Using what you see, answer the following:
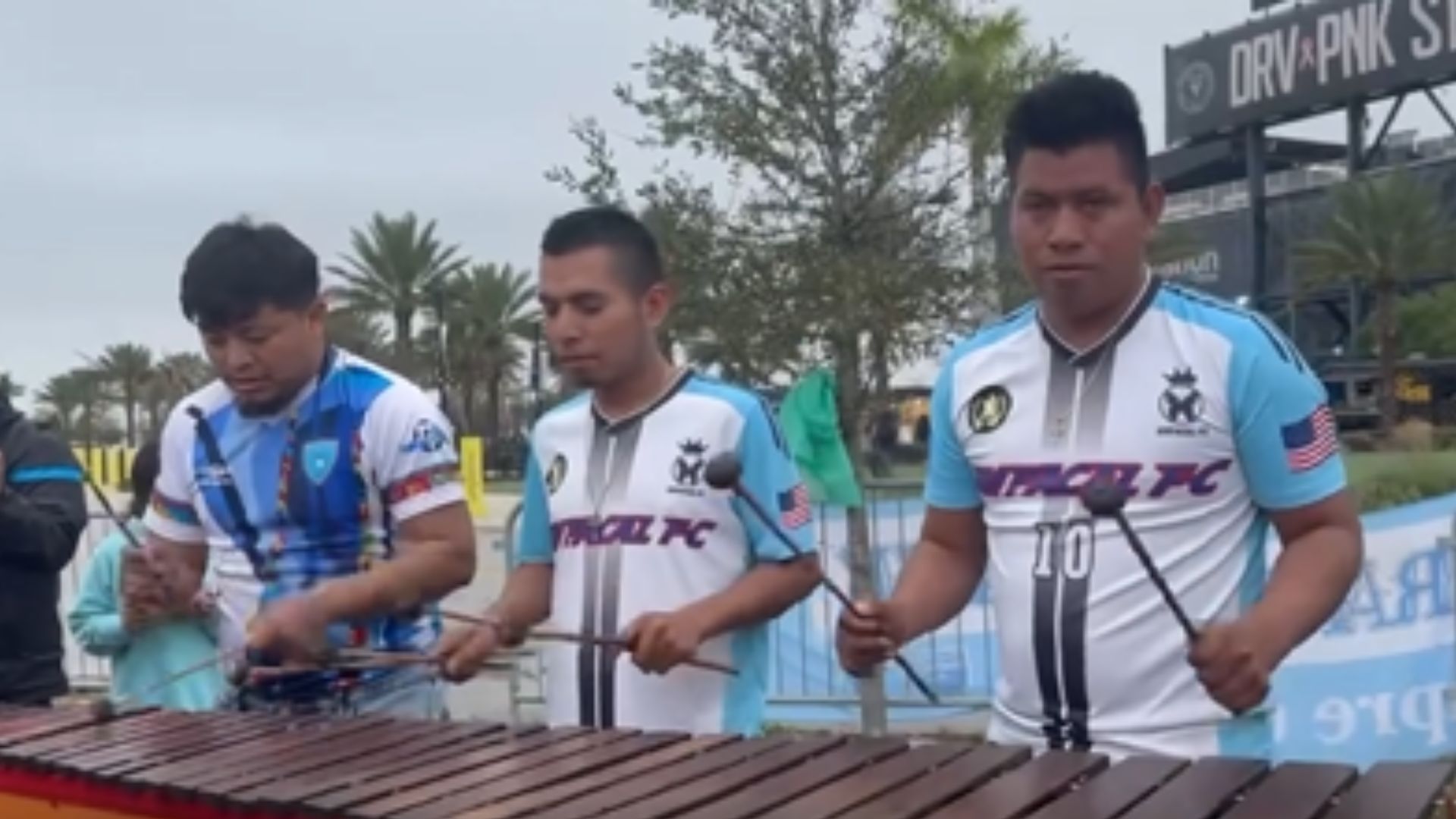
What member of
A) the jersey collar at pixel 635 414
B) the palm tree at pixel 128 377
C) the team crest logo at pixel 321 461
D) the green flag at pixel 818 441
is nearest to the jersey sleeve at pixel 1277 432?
the jersey collar at pixel 635 414

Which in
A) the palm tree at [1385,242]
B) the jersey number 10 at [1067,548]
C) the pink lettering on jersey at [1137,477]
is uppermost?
A: the palm tree at [1385,242]

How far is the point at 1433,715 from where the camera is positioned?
7789 mm

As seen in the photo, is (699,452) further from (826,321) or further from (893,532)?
(826,321)

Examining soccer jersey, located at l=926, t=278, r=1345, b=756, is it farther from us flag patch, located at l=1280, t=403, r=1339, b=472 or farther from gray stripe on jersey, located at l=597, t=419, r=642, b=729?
gray stripe on jersey, located at l=597, t=419, r=642, b=729

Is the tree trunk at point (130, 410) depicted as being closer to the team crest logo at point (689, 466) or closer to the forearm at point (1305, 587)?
the team crest logo at point (689, 466)

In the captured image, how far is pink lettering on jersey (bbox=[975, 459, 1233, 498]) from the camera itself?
11.1 feet

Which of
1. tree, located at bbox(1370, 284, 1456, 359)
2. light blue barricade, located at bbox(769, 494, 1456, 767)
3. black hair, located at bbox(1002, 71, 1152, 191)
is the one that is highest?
tree, located at bbox(1370, 284, 1456, 359)

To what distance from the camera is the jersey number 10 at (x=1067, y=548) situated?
3.41 meters

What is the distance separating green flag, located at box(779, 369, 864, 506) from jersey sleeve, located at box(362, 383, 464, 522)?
3611 millimetres

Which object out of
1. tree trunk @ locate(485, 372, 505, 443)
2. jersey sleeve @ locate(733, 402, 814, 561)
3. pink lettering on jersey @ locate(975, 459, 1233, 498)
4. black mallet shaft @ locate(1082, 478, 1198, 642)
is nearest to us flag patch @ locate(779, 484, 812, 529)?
jersey sleeve @ locate(733, 402, 814, 561)

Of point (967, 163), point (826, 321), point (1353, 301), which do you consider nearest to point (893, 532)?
point (826, 321)

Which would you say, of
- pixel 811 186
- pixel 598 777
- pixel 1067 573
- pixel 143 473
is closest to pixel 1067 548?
pixel 1067 573

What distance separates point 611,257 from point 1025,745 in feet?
5.44

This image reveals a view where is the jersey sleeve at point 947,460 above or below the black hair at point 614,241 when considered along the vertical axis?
below
